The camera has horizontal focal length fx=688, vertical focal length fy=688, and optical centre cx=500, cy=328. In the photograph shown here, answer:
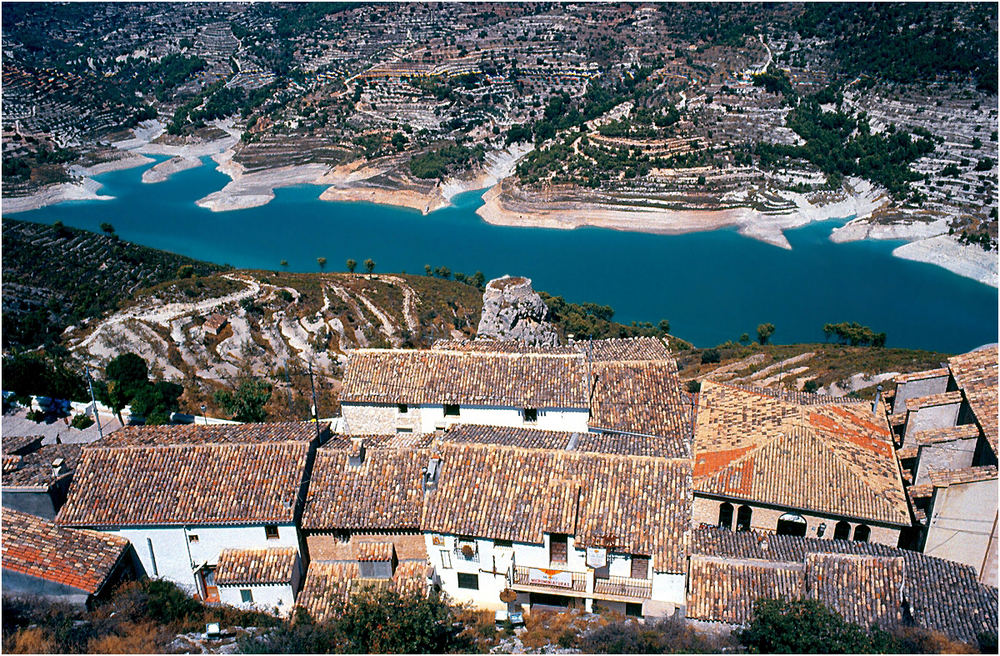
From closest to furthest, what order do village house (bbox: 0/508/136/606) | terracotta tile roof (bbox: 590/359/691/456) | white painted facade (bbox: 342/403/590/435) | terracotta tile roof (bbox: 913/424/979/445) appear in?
village house (bbox: 0/508/136/606)
terracotta tile roof (bbox: 913/424/979/445)
terracotta tile roof (bbox: 590/359/691/456)
white painted facade (bbox: 342/403/590/435)

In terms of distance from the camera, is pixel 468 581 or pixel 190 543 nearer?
pixel 190 543

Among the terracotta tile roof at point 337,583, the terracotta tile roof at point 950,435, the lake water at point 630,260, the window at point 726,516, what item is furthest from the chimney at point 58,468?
the lake water at point 630,260

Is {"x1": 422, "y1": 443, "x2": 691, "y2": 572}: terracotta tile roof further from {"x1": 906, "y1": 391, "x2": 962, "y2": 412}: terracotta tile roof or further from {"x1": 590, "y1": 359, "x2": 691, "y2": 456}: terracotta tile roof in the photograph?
{"x1": 906, "y1": 391, "x2": 962, "y2": 412}: terracotta tile roof

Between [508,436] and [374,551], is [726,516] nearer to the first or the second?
[508,436]

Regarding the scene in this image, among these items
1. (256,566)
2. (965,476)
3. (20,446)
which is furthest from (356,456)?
(965,476)

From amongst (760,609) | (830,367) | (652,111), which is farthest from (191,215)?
(760,609)

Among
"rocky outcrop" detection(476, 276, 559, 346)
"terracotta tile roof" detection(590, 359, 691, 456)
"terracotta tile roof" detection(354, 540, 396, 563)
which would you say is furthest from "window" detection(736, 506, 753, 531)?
"rocky outcrop" detection(476, 276, 559, 346)
